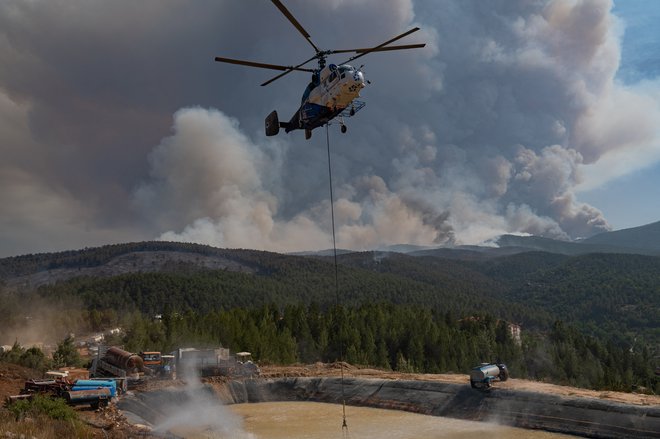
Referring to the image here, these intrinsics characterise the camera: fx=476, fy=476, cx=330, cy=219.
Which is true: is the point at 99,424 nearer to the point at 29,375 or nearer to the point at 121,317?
the point at 29,375

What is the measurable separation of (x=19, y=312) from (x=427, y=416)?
14955 centimetres

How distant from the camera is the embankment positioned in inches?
1225

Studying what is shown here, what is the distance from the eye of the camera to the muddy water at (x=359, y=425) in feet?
111

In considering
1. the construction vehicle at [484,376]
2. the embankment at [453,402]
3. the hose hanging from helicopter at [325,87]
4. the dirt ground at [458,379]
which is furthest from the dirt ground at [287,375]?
the hose hanging from helicopter at [325,87]

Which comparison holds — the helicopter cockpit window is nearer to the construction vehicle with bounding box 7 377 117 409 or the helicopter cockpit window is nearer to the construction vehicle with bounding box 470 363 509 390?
the construction vehicle with bounding box 470 363 509 390

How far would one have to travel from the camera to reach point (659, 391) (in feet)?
289

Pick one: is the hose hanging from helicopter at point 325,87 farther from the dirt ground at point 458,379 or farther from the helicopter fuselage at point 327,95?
the dirt ground at point 458,379

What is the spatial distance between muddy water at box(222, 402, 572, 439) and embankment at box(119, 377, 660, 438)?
120 cm

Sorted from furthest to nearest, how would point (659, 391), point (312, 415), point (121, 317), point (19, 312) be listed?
point (121, 317), point (19, 312), point (659, 391), point (312, 415)

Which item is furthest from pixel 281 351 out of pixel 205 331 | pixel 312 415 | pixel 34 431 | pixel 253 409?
pixel 34 431

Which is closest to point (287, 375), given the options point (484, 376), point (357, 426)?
point (357, 426)

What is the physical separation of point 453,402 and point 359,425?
28.5 ft

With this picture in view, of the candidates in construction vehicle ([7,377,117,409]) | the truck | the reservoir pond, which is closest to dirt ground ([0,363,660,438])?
construction vehicle ([7,377,117,409])

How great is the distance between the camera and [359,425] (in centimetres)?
3784
